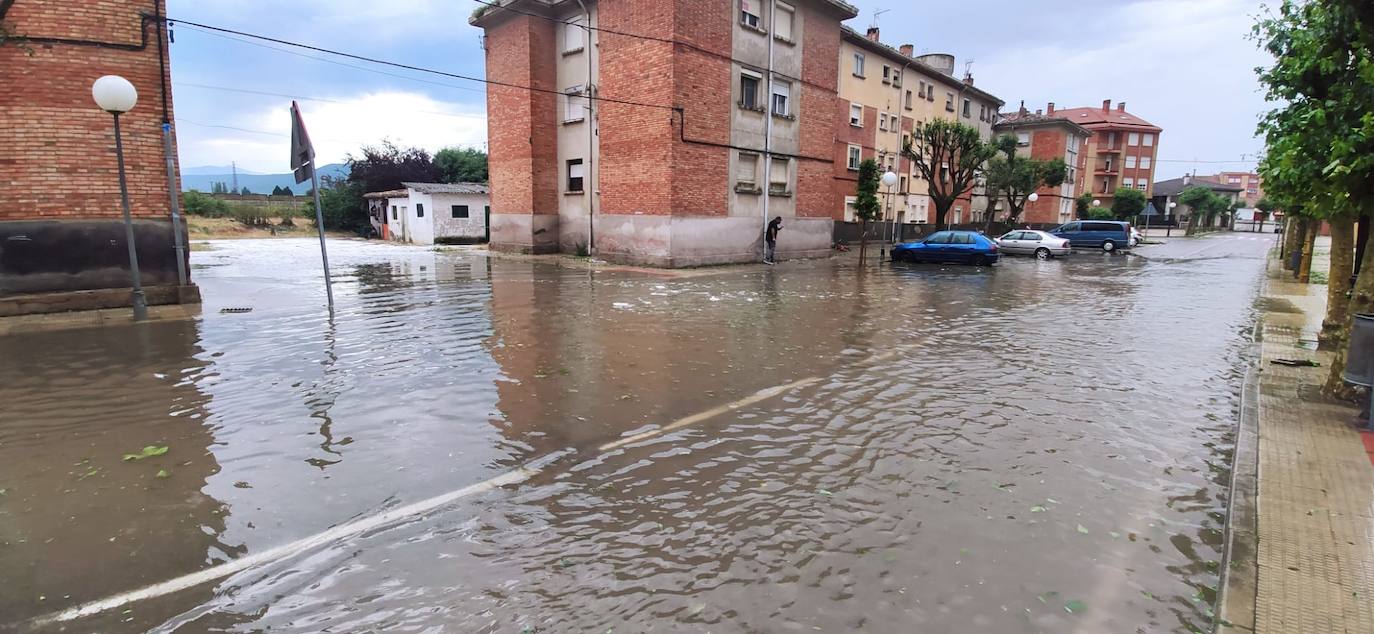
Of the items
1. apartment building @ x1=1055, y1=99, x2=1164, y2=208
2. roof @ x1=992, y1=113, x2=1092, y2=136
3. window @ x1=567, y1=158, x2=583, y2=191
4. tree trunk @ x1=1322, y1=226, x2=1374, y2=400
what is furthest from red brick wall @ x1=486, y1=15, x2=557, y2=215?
apartment building @ x1=1055, y1=99, x2=1164, y2=208

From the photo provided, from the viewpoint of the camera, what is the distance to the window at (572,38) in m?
23.0

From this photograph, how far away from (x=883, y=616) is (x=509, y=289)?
12433mm

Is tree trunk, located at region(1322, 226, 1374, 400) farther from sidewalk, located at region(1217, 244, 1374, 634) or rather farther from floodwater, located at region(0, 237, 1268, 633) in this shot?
floodwater, located at region(0, 237, 1268, 633)

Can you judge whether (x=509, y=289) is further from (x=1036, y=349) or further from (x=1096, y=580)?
(x=1096, y=580)

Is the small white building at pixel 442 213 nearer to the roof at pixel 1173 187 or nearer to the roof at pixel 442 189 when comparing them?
the roof at pixel 442 189

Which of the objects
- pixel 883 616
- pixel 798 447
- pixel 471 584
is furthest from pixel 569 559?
pixel 798 447

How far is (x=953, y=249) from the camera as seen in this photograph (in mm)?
23469

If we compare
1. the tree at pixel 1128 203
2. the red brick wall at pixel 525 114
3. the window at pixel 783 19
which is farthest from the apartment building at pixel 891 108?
the tree at pixel 1128 203

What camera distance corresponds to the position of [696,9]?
64.2 feet

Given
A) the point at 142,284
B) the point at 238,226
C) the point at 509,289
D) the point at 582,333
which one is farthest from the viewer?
the point at 238,226

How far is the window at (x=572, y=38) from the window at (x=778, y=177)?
808 cm

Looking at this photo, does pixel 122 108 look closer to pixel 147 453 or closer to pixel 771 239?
pixel 147 453

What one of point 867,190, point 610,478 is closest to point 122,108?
point 610,478

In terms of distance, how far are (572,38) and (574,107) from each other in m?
2.39
